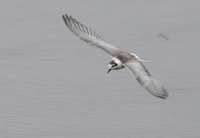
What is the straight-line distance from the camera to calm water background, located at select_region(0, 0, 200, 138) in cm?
1348

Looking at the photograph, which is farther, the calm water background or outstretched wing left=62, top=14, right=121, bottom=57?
the calm water background

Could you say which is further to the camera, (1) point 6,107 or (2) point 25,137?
(1) point 6,107

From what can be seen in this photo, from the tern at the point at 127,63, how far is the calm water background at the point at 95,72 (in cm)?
163

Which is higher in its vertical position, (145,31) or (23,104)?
(145,31)

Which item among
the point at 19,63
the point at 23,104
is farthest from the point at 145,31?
the point at 23,104

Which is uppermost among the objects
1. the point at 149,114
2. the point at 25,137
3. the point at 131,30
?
the point at 131,30

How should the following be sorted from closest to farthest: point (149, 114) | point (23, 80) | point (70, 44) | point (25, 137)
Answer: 1. point (25, 137)
2. point (149, 114)
3. point (23, 80)
4. point (70, 44)

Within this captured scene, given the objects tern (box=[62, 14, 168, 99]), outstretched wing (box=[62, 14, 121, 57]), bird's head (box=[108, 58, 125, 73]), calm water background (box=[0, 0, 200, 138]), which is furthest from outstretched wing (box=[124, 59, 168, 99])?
calm water background (box=[0, 0, 200, 138])

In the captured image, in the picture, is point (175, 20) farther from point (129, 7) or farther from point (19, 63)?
point (19, 63)

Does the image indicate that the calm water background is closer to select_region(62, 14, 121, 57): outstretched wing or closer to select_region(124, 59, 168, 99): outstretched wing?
select_region(62, 14, 121, 57): outstretched wing

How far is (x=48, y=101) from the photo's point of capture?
14352 millimetres

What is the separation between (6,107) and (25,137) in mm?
1299

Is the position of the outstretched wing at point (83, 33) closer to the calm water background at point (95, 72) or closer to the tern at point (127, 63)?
the tern at point (127, 63)

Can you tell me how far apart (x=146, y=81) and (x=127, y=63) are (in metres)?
0.77
